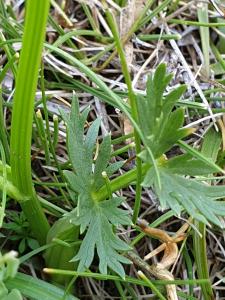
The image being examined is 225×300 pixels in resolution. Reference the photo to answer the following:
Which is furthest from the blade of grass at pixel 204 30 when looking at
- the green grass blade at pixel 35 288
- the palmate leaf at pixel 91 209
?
the green grass blade at pixel 35 288

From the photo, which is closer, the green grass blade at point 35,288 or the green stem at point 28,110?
the green stem at point 28,110

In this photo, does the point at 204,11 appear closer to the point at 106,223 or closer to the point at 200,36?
the point at 200,36

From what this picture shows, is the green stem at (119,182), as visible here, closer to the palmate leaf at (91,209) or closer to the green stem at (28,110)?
the palmate leaf at (91,209)

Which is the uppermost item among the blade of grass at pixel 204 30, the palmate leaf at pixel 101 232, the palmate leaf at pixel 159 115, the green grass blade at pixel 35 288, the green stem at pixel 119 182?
the blade of grass at pixel 204 30

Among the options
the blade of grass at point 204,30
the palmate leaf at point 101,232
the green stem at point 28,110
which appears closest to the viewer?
the green stem at point 28,110

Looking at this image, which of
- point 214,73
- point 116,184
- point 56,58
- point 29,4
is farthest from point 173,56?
point 29,4

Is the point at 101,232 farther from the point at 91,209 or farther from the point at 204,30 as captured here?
the point at 204,30

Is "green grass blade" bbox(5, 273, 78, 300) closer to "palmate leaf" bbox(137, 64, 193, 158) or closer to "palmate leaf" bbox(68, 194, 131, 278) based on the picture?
"palmate leaf" bbox(68, 194, 131, 278)
